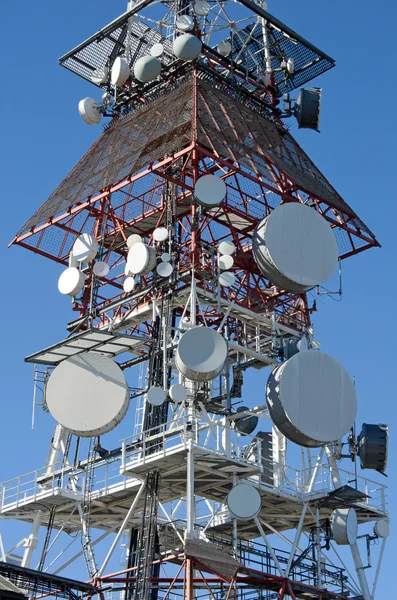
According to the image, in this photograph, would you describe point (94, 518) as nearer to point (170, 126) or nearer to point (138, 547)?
point (138, 547)

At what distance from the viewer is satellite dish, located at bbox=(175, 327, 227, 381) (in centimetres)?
5291

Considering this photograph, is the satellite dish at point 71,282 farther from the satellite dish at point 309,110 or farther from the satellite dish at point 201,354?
the satellite dish at point 309,110

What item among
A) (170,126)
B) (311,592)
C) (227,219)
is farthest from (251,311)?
(311,592)

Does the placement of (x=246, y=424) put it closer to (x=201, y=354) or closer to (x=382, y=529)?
(x=382, y=529)

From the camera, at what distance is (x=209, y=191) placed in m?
56.6

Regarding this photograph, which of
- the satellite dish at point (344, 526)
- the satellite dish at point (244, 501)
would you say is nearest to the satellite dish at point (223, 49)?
the satellite dish at point (244, 501)

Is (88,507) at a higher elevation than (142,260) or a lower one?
lower

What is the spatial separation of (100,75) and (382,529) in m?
28.8

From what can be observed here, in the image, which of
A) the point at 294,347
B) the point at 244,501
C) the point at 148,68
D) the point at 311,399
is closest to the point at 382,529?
the point at 311,399

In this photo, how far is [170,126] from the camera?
198ft

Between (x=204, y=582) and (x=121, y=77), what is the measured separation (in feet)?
89.2

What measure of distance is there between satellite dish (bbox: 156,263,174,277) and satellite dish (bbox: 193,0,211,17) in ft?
48.7

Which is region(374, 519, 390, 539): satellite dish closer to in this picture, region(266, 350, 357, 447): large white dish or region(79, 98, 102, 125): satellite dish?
region(266, 350, 357, 447): large white dish

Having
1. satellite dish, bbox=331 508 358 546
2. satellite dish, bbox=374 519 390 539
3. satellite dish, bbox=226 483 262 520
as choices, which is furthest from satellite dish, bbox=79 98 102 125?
satellite dish, bbox=374 519 390 539
